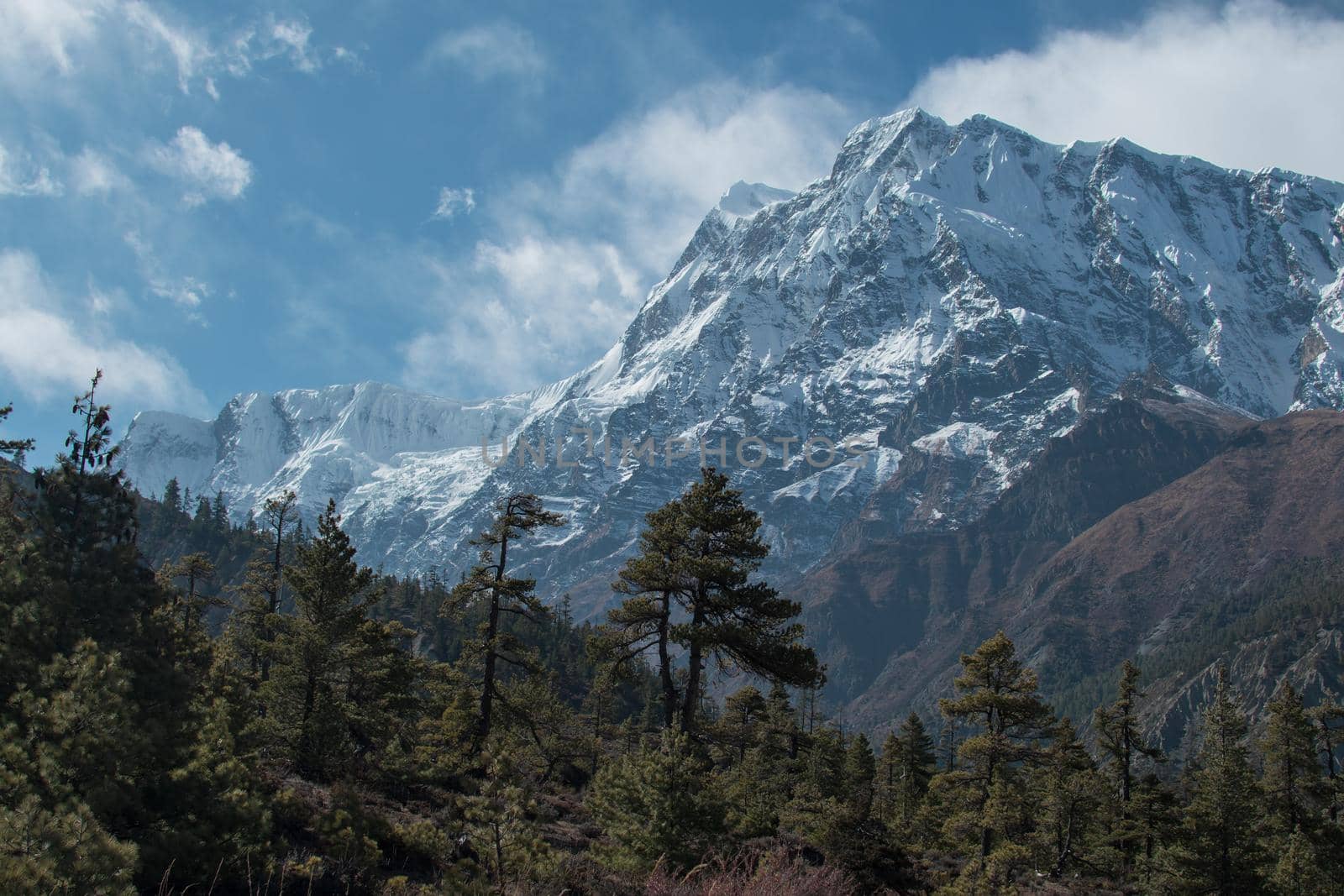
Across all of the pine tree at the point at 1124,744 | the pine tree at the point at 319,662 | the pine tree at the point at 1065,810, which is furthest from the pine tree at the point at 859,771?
the pine tree at the point at 319,662

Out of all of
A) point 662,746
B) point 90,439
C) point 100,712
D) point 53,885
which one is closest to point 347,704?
point 90,439

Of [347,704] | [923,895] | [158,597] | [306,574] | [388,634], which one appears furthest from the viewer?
[388,634]

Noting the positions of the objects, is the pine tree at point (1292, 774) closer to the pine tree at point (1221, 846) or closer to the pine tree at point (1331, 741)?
the pine tree at point (1331, 741)

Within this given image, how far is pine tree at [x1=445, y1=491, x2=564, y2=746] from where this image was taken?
84.8 feet

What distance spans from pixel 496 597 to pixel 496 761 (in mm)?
14832

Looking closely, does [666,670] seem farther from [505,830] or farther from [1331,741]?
[1331,741]

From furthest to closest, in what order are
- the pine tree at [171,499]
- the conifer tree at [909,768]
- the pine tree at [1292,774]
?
the pine tree at [171,499] → the conifer tree at [909,768] → the pine tree at [1292,774]

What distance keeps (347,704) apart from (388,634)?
789cm

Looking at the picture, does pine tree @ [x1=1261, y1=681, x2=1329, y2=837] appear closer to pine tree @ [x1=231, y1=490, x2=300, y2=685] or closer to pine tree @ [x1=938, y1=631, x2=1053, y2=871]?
pine tree @ [x1=938, y1=631, x2=1053, y2=871]

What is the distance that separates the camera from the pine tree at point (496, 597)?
1018 inches

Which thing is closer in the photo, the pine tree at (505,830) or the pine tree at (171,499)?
the pine tree at (505,830)

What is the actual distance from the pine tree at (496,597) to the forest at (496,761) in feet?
0.38

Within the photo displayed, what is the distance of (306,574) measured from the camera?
2408 centimetres

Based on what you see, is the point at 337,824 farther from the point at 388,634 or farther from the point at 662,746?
the point at 388,634
